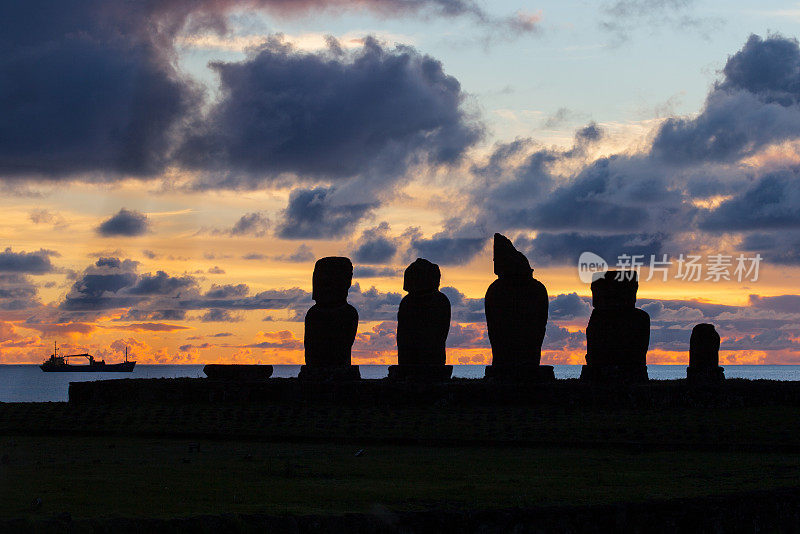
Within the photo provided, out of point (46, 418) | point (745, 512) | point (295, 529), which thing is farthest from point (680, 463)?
point (46, 418)

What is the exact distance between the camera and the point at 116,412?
73.7 feet

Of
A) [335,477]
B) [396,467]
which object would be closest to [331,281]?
[396,467]

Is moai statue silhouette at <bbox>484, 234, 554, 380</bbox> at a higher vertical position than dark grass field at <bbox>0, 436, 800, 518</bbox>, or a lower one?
higher

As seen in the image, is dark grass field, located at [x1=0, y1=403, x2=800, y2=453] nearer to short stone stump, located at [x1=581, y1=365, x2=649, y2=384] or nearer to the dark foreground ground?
the dark foreground ground

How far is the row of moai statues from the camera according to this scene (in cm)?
2447

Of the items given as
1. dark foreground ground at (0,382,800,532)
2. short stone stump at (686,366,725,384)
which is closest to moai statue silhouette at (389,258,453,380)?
dark foreground ground at (0,382,800,532)

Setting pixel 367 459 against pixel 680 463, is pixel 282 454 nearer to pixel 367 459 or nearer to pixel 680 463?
pixel 367 459

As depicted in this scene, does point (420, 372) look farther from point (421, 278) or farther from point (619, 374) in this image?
point (619, 374)

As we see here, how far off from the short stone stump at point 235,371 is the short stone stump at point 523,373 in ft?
21.5

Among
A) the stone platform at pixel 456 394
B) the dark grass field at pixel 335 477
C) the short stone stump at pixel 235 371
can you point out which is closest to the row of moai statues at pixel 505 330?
the stone platform at pixel 456 394

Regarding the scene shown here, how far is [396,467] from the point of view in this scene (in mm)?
15086

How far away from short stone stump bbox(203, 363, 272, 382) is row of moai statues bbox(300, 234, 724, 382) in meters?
2.15

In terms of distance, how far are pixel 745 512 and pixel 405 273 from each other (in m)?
15.2

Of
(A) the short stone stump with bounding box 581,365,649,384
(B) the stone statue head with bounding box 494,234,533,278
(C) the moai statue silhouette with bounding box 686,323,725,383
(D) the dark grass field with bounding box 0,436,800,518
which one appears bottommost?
(D) the dark grass field with bounding box 0,436,800,518
